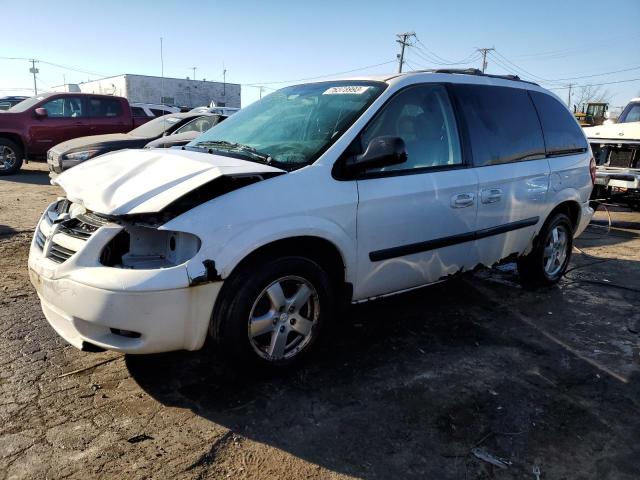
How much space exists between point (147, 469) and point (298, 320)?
3.76 ft

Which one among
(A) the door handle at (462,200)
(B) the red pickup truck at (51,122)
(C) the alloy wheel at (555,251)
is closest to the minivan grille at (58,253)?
(A) the door handle at (462,200)

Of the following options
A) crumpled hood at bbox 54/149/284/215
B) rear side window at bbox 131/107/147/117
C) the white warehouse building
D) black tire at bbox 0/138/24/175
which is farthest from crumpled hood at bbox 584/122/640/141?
the white warehouse building

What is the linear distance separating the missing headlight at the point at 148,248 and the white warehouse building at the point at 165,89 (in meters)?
46.6

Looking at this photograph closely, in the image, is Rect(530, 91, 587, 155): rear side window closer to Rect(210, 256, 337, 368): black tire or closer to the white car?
the white car

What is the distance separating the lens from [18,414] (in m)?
2.65

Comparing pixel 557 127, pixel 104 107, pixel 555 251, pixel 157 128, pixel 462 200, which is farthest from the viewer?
pixel 104 107

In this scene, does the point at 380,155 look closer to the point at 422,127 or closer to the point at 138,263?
the point at 422,127

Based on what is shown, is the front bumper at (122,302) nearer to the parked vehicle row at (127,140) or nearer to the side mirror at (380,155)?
the side mirror at (380,155)

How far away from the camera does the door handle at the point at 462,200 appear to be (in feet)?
12.2

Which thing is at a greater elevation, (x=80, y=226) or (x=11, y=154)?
(x=80, y=226)

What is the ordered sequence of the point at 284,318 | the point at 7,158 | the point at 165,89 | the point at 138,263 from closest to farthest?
1. the point at 138,263
2. the point at 284,318
3. the point at 7,158
4. the point at 165,89

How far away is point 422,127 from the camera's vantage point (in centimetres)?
367

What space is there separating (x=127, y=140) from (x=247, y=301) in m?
7.52

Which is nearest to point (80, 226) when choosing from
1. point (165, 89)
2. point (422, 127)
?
point (422, 127)
